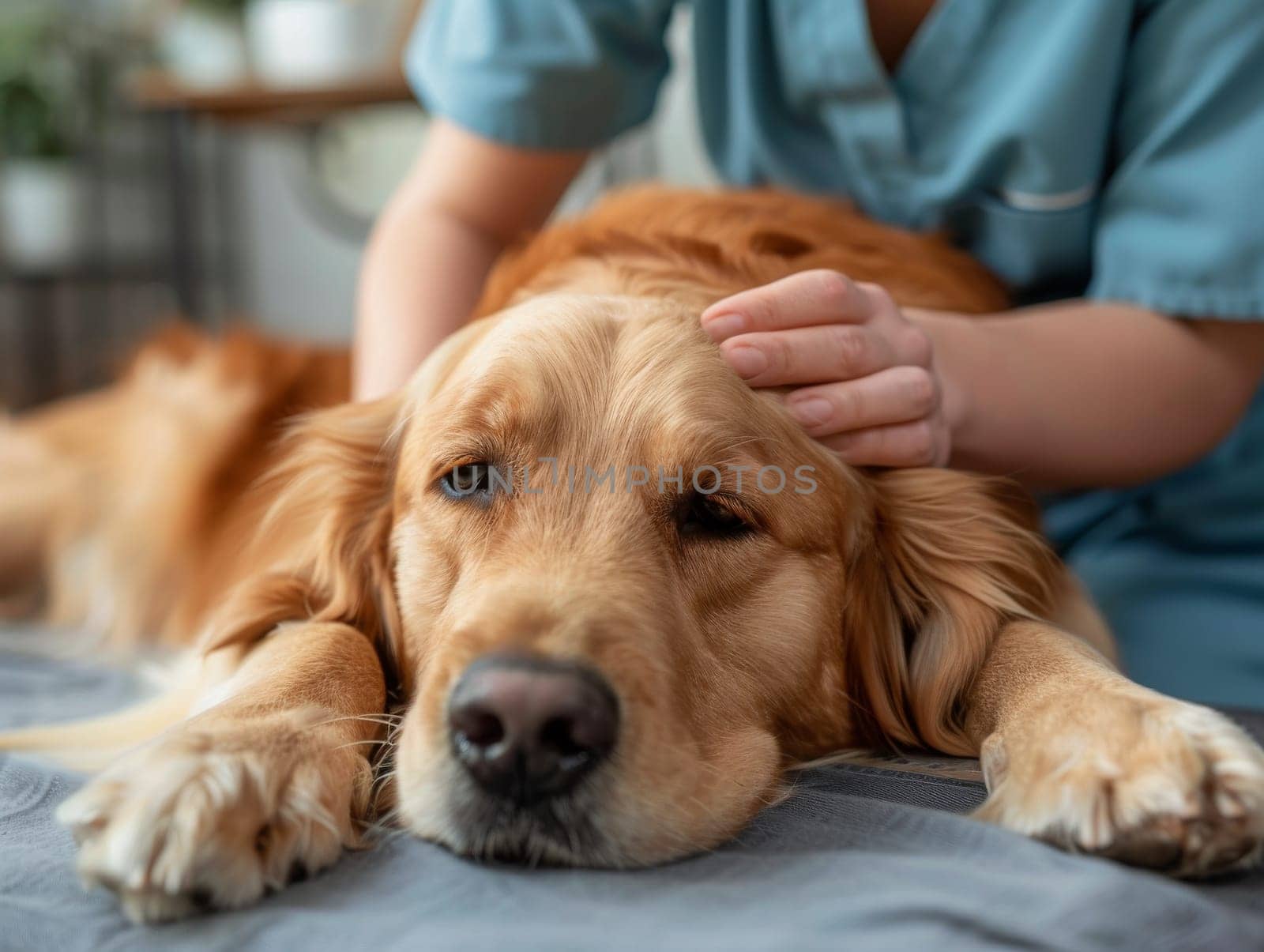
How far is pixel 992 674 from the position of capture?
3.89 ft

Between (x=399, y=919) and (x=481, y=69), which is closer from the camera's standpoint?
(x=399, y=919)

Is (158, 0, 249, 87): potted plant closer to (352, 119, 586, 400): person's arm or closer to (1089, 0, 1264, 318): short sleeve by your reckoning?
(352, 119, 586, 400): person's arm

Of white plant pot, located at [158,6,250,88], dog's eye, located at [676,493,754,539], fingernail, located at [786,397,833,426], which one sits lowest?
dog's eye, located at [676,493,754,539]

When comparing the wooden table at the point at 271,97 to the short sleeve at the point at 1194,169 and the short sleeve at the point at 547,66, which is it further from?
the short sleeve at the point at 1194,169

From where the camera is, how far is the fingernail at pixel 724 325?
1.21 metres

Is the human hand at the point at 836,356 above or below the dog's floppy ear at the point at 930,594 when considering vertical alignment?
above

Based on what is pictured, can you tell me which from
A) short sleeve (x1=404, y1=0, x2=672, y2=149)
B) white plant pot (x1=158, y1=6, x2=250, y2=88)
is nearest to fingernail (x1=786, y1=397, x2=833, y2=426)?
short sleeve (x1=404, y1=0, x2=672, y2=149)

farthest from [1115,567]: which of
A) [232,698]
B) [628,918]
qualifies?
[232,698]

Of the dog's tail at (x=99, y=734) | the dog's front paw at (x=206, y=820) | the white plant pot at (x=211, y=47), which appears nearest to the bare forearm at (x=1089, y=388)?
the dog's front paw at (x=206, y=820)

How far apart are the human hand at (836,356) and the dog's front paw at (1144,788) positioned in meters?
0.42

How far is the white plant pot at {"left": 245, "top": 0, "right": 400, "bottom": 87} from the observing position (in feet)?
11.7

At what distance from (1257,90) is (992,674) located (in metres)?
0.94

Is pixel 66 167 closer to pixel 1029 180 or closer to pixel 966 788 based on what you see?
pixel 1029 180

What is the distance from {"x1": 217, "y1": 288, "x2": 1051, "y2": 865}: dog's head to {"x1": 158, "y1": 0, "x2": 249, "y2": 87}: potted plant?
9.74ft
